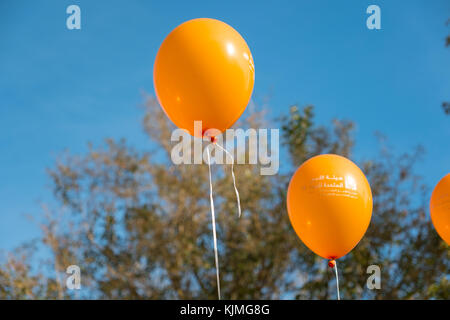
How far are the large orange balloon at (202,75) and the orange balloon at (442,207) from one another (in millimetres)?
2256

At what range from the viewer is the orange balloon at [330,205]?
3797mm

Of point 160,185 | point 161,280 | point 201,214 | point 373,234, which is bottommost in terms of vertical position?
point 161,280

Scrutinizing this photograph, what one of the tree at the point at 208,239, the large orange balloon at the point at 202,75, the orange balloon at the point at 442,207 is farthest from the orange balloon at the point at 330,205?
the tree at the point at 208,239

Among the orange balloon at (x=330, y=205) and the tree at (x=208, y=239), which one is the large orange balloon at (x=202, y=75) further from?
the tree at (x=208, y=239)

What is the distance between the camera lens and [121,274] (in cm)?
888

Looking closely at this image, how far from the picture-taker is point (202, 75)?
3.01 metres

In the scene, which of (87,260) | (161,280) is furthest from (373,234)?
(87,260)

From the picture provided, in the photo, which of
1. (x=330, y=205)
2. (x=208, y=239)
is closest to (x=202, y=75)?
(x=330, y=205)

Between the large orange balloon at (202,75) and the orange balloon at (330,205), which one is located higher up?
the large orange balloon at (202,75)

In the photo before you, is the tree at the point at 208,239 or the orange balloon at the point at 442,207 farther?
the tree at the point at 208,239

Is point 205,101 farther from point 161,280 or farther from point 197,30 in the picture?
point 161,280

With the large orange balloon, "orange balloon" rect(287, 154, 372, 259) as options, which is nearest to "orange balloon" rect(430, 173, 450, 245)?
"orange balloon" rect(287, 154, 372, 259)

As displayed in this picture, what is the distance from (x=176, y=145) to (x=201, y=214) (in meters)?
1.35

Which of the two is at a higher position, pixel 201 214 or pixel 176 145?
pixel 176 145
